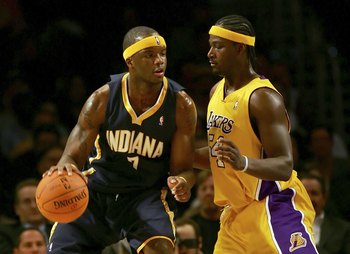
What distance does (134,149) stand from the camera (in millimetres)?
5977

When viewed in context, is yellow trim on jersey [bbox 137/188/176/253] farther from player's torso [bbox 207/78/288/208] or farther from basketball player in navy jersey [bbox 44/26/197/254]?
player's torso [bbox 207/78/288/208]

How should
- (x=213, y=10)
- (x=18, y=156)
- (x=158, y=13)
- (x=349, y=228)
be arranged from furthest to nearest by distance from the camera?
(x=213, y=10)
(x=158, y=13)
(x=18, y=156)
(x=349, y=228)

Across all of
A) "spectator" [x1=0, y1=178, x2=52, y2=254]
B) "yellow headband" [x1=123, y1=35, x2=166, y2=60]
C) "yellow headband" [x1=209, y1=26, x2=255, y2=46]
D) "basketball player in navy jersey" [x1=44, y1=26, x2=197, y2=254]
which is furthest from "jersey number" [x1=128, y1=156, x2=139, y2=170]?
"spectator" [x1=0, y1=178, x2=52, y2=254]

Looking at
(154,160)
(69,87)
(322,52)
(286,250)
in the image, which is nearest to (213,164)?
(154,160)

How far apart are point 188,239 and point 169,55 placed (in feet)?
13.5

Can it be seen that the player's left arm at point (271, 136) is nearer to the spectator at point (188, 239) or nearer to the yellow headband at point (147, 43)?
the yellow headband at point (147, 43)

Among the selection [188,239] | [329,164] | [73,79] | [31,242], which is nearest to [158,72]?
[188,239]

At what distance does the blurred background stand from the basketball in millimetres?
4057

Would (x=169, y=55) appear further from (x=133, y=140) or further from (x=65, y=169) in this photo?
(x=65, y=169)

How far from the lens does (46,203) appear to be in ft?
18.3

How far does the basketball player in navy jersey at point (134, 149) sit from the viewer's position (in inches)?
234

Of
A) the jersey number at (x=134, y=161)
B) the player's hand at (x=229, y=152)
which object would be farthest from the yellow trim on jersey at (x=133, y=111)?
the player's hand at (x=229, y=152)

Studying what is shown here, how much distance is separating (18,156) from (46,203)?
3.94 m

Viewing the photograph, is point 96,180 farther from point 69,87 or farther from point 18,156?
point 69,87
